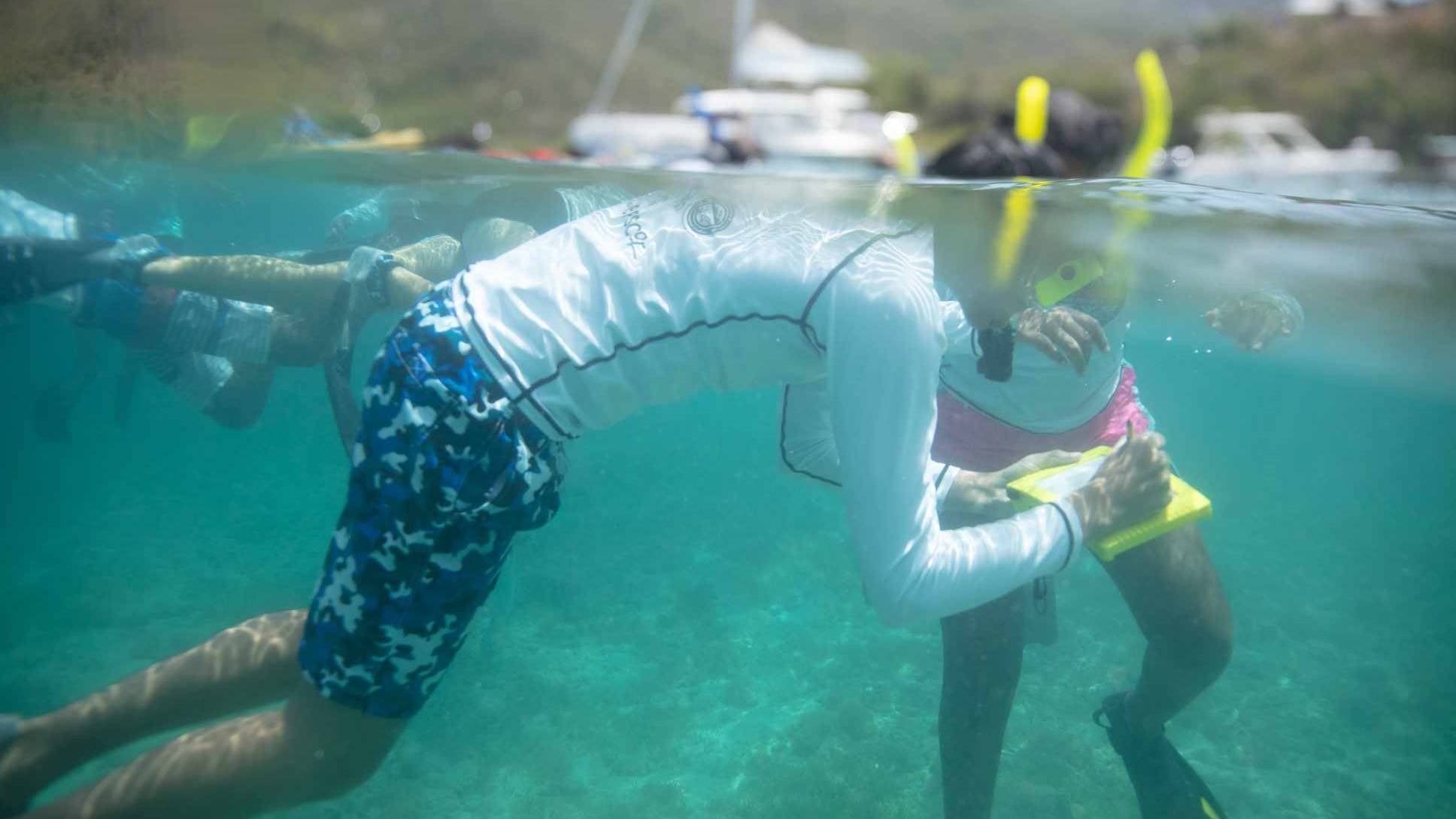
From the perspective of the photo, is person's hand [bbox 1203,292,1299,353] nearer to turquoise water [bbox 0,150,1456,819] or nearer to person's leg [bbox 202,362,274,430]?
turquoise water [bbox 0,150,1456,819]

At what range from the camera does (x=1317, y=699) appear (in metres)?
5.01

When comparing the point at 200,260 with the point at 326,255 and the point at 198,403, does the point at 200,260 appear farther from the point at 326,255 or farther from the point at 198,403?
the point at 198,403

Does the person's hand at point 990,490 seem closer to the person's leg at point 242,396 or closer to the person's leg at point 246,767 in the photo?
the person's leg at point 246,767

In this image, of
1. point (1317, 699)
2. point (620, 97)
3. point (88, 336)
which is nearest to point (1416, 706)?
point (1317, 699)

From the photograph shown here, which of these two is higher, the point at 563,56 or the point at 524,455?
the point at 524,455

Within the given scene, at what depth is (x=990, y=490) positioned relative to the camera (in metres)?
3.00

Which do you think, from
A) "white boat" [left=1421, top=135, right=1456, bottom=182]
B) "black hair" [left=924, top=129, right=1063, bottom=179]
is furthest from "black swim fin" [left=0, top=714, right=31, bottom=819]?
"white boat" [left=1421, top=135, right=1456, bottom=182]

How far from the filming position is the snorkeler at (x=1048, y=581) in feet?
9.77

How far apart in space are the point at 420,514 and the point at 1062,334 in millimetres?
2172

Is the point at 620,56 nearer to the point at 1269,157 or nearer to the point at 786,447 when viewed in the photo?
the point at 1269,157

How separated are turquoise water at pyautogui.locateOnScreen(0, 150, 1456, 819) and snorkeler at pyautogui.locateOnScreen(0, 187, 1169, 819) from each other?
90 centimetres

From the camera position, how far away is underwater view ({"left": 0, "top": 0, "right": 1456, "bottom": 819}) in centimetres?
210

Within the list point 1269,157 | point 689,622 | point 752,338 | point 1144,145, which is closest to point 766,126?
point 1269,157

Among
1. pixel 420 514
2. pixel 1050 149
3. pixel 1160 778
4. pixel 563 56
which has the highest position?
pixel 420 514
